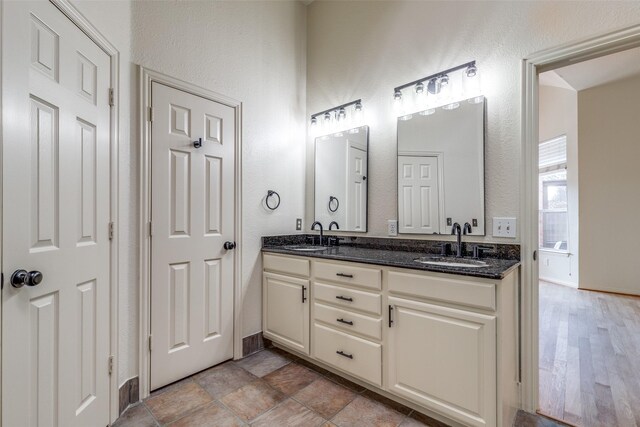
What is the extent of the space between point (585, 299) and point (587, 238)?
1.11m

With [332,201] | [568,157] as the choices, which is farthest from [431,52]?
[568,157]

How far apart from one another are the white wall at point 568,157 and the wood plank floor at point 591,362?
1072mm

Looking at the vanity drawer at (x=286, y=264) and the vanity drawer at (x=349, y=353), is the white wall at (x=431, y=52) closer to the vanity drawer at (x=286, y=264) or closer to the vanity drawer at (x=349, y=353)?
the vanity drawer at (x=286, y=264)

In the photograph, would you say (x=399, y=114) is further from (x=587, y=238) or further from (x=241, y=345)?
(x=587, y=238)

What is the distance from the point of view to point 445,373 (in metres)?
1.49

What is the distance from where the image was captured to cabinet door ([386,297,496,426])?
4.52 ft

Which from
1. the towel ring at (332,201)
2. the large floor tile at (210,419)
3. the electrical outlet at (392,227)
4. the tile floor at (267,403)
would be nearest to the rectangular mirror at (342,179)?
the towel ring at (332,201)

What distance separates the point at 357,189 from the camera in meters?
2.58

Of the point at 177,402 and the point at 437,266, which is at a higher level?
the point at 437,266

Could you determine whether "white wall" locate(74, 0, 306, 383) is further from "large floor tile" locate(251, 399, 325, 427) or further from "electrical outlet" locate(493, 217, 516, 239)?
"electrical outlet" locate(493, 217, 516, 239)

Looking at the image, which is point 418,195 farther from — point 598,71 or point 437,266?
point 598,71

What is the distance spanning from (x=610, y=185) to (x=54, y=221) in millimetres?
6349

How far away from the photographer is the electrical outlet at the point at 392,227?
2.33 m

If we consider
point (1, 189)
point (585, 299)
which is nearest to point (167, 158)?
point (1, 189)
